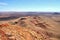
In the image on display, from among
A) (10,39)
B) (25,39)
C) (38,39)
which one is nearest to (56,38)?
(38,39)

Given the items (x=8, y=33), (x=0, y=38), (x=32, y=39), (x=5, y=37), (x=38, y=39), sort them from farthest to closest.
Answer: (x=38, y=39) < (x=32, y=39) < (x=8, y=33) < (x=5, y=37) < (x=0, y=38)

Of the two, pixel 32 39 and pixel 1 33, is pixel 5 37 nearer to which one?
pixel 1 33

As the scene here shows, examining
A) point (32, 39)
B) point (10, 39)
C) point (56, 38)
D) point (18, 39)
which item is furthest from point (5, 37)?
point (56, 38)

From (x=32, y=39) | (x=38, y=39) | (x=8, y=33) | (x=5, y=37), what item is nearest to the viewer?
(x=5, y=37)

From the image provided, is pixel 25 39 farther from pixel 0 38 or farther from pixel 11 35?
pixel 0 38

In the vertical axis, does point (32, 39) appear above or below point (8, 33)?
below

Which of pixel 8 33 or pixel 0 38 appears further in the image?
pixel 8 33

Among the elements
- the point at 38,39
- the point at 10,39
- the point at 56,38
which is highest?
the point at 10,39

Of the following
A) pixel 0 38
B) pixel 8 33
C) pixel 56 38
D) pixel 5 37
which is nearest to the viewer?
pixel 0 38

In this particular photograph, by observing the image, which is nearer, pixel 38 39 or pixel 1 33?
pixel 1 33
